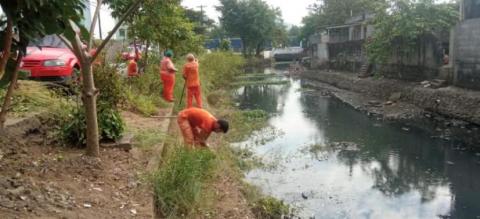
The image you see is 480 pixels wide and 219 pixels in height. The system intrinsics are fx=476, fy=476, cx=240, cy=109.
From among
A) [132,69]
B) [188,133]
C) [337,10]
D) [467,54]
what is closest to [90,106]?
[188,133]

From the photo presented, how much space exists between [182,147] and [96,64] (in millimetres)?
2194

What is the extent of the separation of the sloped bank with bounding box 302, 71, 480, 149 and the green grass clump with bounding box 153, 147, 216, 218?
886 cm

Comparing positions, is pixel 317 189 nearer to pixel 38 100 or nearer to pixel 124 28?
pixel 38 100

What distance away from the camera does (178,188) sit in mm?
5211

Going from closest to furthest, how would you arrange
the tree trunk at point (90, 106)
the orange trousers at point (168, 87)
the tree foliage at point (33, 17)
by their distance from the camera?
the tree foliage at point (33, 17)
the tree trunk at point (90, 106)
the orange trousers at point (168, 87)

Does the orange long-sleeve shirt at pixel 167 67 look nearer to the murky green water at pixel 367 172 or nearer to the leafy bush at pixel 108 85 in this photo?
the murky green water at pixel 367 172

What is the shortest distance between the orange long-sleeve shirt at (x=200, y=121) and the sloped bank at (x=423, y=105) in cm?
771

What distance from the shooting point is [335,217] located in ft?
24.3

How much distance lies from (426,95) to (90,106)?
14.4 m

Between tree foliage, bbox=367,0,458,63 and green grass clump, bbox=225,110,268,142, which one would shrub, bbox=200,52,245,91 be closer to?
green grass clump, bbox=225,110,268,142

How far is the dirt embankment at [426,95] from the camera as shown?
46.3 ft

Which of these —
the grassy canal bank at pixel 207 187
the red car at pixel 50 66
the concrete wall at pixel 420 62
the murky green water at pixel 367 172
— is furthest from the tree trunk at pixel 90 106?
the concrete wall at pixel 420 62

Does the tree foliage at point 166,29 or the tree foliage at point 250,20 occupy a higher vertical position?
the tree foliage at point 250,20

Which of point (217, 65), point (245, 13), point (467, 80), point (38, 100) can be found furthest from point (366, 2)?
point (38, 100)
